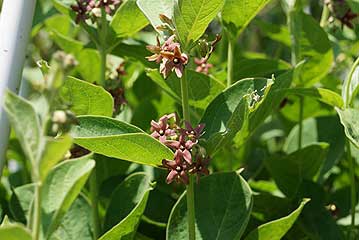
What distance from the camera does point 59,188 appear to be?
648 millimetres

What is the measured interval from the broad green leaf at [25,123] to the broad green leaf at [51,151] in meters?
0.01

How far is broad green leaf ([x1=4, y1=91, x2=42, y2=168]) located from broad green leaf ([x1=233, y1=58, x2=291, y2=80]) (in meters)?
0.58

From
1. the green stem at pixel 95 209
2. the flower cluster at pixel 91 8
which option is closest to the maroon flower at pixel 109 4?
the flower cluster at pixel 91 8

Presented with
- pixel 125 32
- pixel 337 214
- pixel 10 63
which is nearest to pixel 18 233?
pixel 10 63

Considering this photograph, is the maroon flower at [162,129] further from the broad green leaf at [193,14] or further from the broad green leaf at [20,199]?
the broad green leaf at [20,199]

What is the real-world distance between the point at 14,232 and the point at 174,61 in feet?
0.87

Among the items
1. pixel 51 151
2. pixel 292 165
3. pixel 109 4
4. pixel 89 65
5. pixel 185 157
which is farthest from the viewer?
pixel 89 65

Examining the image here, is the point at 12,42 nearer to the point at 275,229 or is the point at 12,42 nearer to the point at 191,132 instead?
the point at 191,132

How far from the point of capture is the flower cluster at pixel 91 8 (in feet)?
3.25

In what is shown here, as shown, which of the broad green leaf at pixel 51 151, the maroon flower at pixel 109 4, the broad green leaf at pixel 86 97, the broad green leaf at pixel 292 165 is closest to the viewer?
the broad green leaf at pixel 51 151

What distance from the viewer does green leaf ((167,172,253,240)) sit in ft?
2.74

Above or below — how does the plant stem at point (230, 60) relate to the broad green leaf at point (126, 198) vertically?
above

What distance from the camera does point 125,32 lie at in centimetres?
103

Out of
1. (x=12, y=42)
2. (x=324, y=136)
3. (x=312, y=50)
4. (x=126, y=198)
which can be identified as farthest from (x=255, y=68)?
(x=12, y=42)
